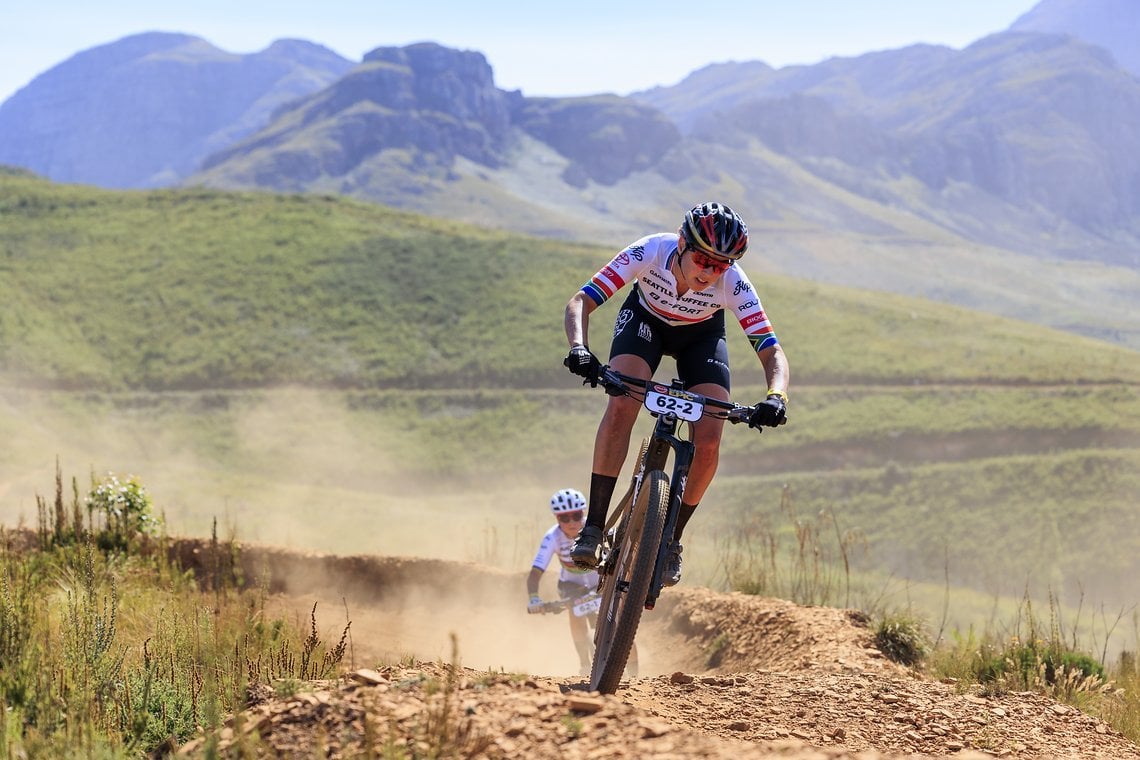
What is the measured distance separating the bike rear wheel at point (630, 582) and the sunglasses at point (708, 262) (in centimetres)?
143

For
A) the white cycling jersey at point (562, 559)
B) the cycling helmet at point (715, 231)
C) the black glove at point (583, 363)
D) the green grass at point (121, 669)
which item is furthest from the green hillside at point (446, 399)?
the black glove at point (583, 363)

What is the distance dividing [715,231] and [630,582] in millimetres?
2264

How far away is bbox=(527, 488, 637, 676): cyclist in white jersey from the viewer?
972 centimetres

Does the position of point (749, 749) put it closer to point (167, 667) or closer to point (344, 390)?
point (167, 667)

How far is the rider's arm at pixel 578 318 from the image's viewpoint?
685 cm

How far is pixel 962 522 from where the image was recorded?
171 feet

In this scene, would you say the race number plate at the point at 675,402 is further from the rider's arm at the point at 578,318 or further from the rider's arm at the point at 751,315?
the rider's arm at the point at 751,315

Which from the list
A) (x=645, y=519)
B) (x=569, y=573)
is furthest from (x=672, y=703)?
(x=569, y=573)

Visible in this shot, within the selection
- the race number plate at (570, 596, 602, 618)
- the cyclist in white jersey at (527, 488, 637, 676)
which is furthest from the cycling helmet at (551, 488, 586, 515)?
the race number plate at (570, 596, 602, 618)

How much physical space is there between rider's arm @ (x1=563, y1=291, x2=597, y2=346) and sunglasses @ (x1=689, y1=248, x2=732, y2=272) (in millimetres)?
727

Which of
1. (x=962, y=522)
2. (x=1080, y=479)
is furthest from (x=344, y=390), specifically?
(x=1080, y=479)

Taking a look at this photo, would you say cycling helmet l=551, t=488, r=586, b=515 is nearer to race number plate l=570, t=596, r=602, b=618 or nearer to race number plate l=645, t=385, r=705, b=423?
race number plate l=570, t=596, r=602, b=618

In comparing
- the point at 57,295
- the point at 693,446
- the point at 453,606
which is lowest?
the point at 453,606

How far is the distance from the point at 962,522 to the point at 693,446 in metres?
49.3
